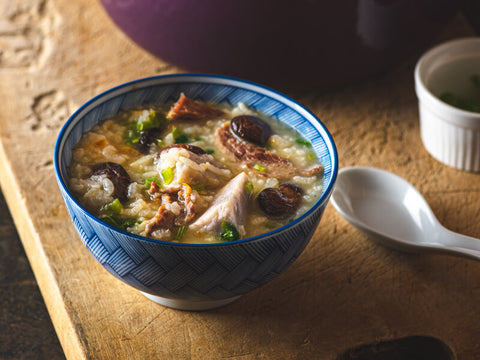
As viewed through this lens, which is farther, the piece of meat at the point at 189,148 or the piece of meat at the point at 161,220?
the piece of meat at the point at 189,148

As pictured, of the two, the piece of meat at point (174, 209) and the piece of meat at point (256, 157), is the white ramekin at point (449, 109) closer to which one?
the piece of meat at point (256, 157)

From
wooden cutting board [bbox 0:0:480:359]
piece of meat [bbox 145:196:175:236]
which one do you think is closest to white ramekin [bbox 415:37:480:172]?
wooden cutting board [bbox 0:0:480:359]

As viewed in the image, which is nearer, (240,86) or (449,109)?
(240,86)

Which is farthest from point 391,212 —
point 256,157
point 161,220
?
point 161,220

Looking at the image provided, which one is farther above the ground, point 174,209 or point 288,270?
point 174,209

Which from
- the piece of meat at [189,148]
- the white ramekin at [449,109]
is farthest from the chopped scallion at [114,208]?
the white ramekin at [449,109]

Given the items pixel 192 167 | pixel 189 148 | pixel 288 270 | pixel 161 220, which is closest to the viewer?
pixel 161 220

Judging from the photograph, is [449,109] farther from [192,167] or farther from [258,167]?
[192,167]
